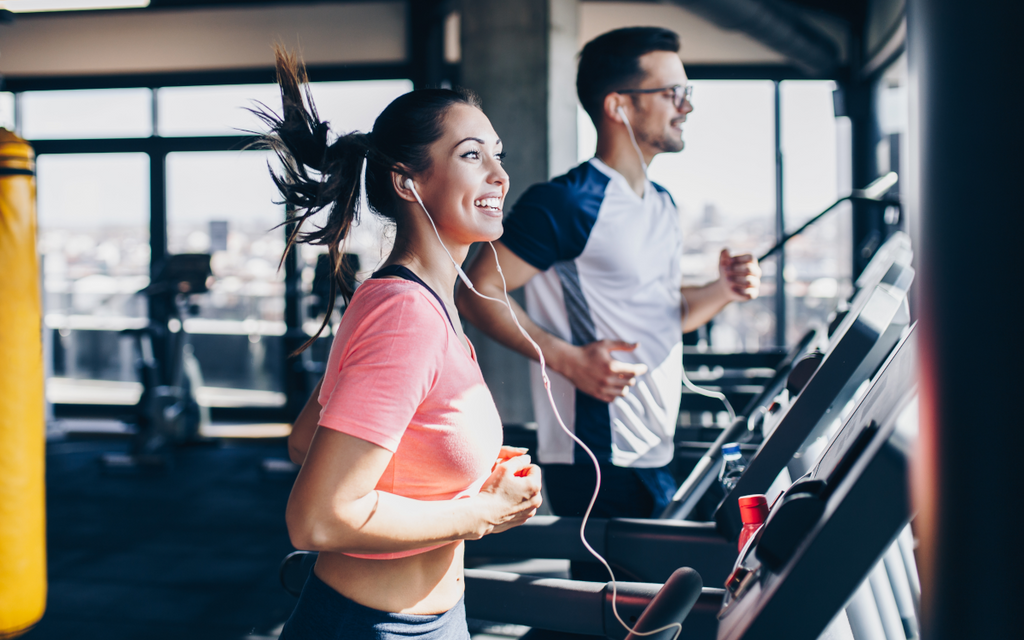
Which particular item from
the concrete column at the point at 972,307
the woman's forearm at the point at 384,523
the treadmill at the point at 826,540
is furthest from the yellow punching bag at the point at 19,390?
the concrete column at the point at 972,307

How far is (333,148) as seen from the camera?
3.67ft

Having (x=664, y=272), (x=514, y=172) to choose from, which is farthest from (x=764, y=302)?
(x=664, y=272)

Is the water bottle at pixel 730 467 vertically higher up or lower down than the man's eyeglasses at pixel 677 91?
lower down

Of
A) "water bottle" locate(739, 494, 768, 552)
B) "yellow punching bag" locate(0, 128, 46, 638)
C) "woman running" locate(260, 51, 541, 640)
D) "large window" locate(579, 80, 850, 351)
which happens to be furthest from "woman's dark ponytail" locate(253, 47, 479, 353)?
"large window" locate(579, 80, 850, 351)

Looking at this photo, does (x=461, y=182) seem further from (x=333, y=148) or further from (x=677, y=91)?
(x=677, y=91)

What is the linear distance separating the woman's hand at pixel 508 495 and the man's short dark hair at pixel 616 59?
1.06 metres

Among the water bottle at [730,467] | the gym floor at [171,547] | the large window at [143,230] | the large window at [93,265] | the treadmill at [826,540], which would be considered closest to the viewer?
the treadmill at [826,540]

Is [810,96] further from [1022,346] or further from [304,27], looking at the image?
[1022,346]

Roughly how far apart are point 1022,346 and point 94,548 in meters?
4.29

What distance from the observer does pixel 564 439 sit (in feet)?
5.51

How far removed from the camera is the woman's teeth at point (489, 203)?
112cm

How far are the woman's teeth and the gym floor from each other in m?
2.14

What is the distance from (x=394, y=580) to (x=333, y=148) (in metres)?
0.62

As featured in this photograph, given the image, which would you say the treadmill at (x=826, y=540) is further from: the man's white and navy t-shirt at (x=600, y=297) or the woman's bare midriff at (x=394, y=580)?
the man's white and navy t-shirt at (x=600, y=297)
